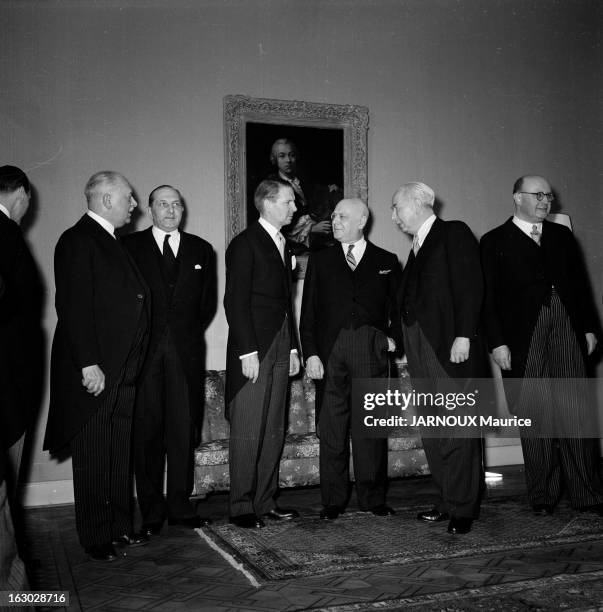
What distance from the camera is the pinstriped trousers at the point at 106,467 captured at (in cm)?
308

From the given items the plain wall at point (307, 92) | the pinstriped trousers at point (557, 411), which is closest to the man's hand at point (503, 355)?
the pinstriped trousers at point (557, 411)

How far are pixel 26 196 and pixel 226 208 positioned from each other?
1704mm

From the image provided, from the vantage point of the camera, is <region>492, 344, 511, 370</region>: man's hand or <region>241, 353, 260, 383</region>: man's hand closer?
<region>241, 353, 260, 383</region>: man's hand

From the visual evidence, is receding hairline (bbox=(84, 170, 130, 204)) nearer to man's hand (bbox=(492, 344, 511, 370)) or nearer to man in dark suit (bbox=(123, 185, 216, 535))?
man in dark suit (bbox=(123, 185, 216, 535))

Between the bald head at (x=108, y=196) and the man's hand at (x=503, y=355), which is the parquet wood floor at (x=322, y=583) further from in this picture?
the bald head at (x=108, y=196)

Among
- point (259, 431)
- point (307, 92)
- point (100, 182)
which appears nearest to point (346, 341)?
point (259, 431)

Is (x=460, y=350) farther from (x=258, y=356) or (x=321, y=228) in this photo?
(x=321, y=228)

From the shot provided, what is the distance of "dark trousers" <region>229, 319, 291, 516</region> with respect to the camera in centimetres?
354

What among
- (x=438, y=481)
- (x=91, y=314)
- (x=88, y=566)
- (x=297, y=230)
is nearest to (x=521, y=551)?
(x=438, y=481)

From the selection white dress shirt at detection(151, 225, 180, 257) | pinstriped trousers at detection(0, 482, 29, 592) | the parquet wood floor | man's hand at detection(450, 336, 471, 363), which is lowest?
the parquet wood floor

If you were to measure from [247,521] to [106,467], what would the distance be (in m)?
0.80

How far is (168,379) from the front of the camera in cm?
356

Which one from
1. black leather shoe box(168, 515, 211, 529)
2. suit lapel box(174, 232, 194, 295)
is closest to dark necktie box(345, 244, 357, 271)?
suit lapel box(174, 232, 194, 295)

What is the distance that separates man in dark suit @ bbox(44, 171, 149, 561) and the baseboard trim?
4.21 feet
